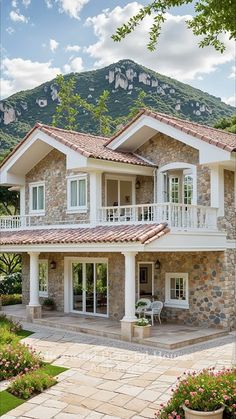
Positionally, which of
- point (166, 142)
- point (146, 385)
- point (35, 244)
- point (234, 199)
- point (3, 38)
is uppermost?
point (3, 38)

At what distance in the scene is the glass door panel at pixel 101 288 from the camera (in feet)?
62.7

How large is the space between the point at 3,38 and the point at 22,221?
9.35m

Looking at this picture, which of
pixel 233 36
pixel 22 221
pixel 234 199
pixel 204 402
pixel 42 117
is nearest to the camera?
pixel 233 36

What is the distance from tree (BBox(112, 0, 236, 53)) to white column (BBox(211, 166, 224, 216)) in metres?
10.8

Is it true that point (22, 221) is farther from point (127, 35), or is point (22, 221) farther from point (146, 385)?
point (127, 35)

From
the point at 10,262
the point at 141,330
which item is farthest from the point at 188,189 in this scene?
the point at 10,262

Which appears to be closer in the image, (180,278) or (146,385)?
(146,385)

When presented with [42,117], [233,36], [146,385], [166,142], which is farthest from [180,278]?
[42,117]

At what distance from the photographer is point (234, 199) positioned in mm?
17703

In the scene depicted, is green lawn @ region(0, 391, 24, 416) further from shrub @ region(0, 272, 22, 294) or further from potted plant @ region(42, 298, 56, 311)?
shrub @ region(0, 272, 22, 294)

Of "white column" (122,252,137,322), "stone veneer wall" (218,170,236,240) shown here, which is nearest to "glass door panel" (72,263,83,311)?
"white column" (122,252,137,322)

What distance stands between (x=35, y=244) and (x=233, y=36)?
13547 millimetres

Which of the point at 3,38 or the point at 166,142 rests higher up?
the point at 3,38

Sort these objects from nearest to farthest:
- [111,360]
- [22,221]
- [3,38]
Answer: [111,360], [3,38], [22,221]
